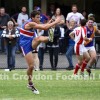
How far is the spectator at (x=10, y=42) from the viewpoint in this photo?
22.2m

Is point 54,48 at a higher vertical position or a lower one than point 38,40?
lower

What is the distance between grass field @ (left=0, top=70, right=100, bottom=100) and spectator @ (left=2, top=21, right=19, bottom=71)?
2.30m

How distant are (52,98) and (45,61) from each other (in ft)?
32.3

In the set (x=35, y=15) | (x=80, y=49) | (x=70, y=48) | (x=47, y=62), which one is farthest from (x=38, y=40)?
(x=47, y=62)

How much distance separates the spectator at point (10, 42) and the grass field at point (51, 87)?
230 cm

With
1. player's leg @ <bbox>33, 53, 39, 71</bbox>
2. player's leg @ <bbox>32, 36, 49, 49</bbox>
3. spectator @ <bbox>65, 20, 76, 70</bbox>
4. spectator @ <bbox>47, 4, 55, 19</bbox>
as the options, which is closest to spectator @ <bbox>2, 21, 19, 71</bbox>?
player's leg @ <bbox>33, 53, 39, 71</bbox>

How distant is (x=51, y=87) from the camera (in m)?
15.8

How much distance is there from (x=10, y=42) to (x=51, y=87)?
687 cm

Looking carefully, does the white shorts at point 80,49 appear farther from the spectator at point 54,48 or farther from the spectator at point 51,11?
the spectator at point 51,11

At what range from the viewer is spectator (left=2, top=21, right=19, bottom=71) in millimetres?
22219

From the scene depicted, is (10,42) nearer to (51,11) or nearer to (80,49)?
(80,49)

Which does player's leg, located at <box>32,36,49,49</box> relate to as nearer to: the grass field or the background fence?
the grass field

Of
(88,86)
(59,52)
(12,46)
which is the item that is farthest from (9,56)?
(88,86)

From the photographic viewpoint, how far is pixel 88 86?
1605 cm
